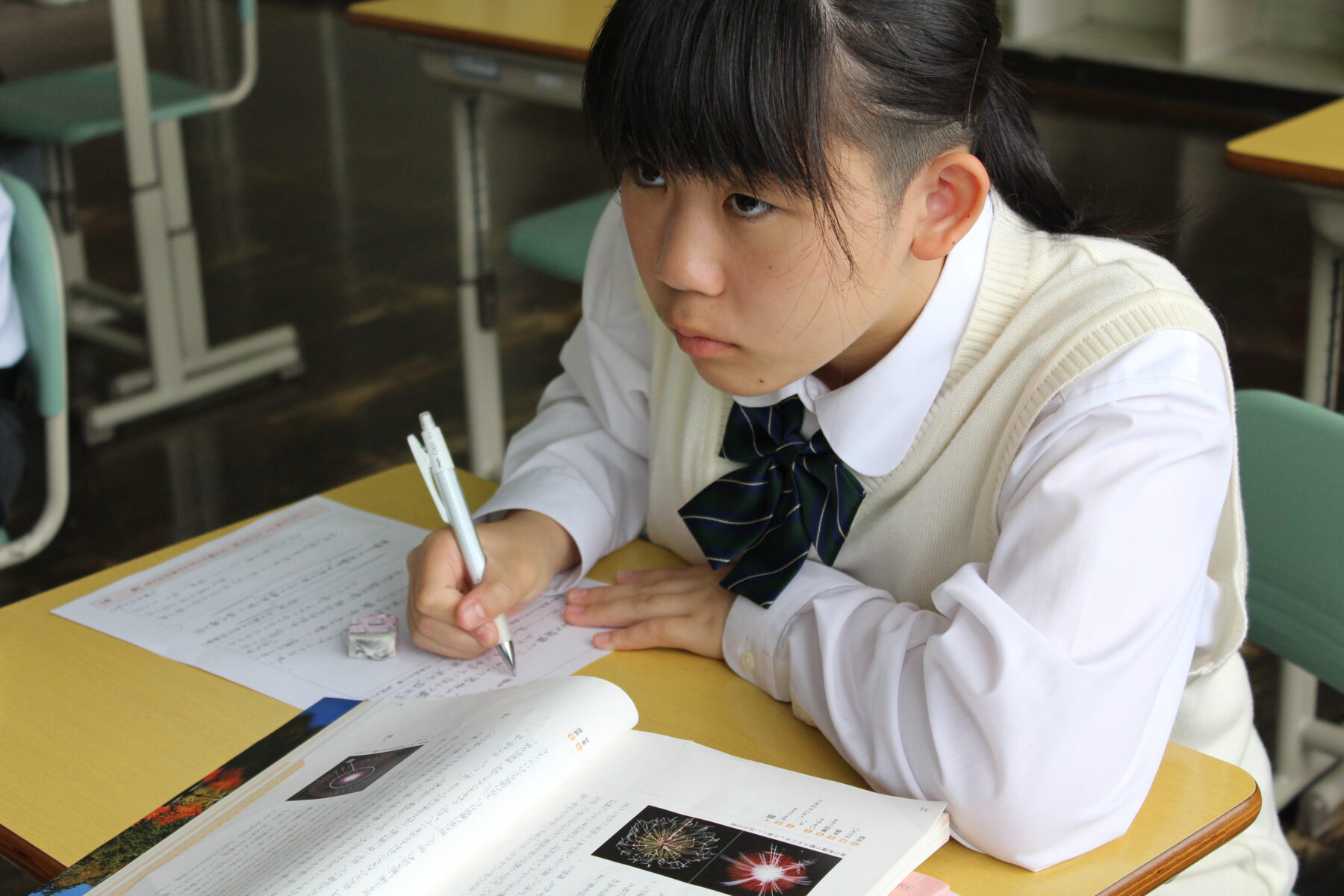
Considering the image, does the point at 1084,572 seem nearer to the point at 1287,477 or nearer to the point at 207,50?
the point at 1287,477

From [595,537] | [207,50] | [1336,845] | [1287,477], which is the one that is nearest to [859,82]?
[595,537]

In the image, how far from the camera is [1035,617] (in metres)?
0.80

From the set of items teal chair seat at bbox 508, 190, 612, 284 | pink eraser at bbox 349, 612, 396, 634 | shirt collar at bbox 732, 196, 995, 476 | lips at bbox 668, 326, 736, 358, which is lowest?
teal chair seat at bbox 508, 190, 612, 284

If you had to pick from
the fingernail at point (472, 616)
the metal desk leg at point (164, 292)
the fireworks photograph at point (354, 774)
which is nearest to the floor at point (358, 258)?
the metal desk leg at point (164, 292)

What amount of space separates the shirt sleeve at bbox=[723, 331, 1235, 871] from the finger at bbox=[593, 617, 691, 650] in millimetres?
117

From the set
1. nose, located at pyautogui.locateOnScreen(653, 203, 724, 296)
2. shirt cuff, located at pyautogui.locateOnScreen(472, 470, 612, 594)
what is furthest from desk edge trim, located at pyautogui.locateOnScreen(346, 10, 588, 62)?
nose, located at pyautogui.locateOnScreen(653, 203, 724, 296)

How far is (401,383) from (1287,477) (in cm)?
256

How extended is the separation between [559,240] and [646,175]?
5.07 feet

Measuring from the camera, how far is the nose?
814 mm

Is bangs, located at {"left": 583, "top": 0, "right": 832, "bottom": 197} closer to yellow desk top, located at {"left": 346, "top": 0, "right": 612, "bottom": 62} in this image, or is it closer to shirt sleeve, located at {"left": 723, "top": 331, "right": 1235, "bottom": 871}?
shirt sleeve, located at {"left": 723, "top": 331, "right": 1235, "bottom": 871}

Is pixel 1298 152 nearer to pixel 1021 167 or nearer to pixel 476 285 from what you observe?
pixel 1021 167

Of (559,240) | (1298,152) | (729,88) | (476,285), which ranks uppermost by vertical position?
(729,88)

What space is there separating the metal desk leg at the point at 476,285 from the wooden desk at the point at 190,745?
1.75 metres

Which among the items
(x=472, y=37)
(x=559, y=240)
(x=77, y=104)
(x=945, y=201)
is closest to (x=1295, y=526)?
(x=945, y=201)
